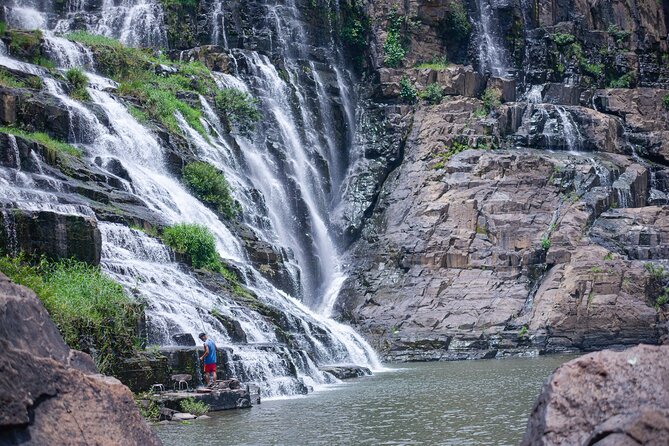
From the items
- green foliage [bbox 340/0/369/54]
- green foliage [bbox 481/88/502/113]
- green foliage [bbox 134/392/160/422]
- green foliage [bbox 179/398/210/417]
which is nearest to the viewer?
green foliage [bbox 134/392/160/422]

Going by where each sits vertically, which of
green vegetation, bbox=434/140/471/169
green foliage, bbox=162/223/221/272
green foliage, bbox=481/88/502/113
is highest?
green foliage, bbox=481/88/502/113

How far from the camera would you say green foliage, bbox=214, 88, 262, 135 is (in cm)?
4384

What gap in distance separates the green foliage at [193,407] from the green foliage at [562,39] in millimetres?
40855

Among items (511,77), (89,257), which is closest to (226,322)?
(89,257)

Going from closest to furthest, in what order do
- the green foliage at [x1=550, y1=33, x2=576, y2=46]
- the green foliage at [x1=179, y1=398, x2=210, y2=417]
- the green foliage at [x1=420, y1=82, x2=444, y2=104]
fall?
the green foliage at [x1=179, y1=398, x2=210, y2=417], the green foliage at [x1=420, y1=82, x2=444, y2=104], the green foliage at [x1=550, y1=33, x2=576, y2=46]

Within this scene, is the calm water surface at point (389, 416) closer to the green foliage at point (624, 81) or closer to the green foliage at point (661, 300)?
the green foliage at point (661, 300)

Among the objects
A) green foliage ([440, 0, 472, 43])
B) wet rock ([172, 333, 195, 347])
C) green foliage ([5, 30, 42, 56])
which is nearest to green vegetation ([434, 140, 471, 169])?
green foliage ([440, 0, 472, 43])

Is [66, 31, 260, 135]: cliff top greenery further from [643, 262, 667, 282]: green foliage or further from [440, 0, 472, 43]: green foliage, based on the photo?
[643, 262, 667, 282]: green foliage

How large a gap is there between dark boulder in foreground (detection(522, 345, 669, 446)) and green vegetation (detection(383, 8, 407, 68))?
45.5m

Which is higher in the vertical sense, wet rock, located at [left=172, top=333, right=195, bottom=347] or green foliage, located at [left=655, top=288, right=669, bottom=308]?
wet rock, located at [left=172, top=333, right=195, bottom=347]

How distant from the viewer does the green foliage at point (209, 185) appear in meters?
36.3

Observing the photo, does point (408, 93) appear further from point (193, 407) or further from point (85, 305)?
point (193, 407)

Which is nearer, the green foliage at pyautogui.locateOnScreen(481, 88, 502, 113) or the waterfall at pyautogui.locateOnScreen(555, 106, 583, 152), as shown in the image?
the waterfall at pyautogui.locateOnScreen(555, 106, 583, 152)

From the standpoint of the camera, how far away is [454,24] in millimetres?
54781
